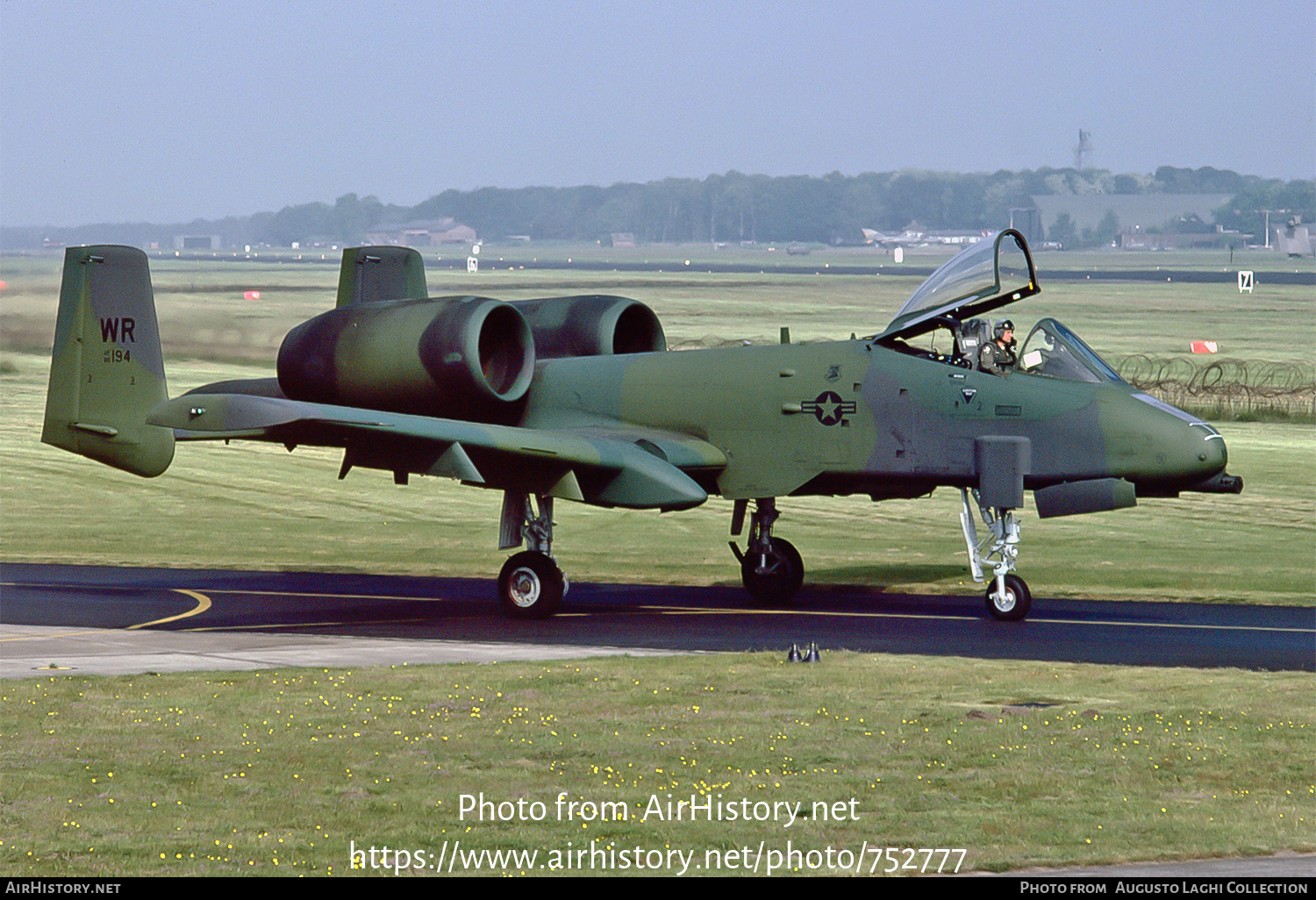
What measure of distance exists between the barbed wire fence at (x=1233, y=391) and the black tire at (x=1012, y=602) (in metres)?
18.7

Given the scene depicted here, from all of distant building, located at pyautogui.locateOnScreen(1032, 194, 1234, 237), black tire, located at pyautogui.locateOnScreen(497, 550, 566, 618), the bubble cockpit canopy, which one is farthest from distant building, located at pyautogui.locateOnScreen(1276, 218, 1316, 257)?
black tire, located at pyautogui.locateOnScreen(497, 550, 566, 618)

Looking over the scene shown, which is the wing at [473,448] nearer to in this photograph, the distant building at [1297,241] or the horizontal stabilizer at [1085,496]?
the horizontal stabilizer at [1085,496]

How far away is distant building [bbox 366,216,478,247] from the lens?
551ft

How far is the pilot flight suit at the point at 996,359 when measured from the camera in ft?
64.6

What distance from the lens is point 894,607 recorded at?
20.8 metres

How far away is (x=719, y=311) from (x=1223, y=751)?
6544cm

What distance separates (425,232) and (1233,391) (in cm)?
15165

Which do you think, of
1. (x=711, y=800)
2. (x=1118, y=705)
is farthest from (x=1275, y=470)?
(x=711, y=800)

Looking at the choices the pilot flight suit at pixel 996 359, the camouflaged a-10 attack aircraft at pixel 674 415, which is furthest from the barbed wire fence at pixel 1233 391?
the camouflaged a-10 attack aircraft at pixel 674 415

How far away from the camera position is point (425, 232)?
186 metres

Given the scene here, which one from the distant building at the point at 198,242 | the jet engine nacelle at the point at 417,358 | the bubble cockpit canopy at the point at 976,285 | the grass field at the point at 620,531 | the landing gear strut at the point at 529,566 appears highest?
the distant building at the point at 198,242

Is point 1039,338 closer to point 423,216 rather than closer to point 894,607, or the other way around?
point 894,607

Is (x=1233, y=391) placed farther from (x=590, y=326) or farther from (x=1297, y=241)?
(x=1297, y=241)

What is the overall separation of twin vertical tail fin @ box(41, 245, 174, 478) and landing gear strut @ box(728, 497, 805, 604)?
7.41 metres
